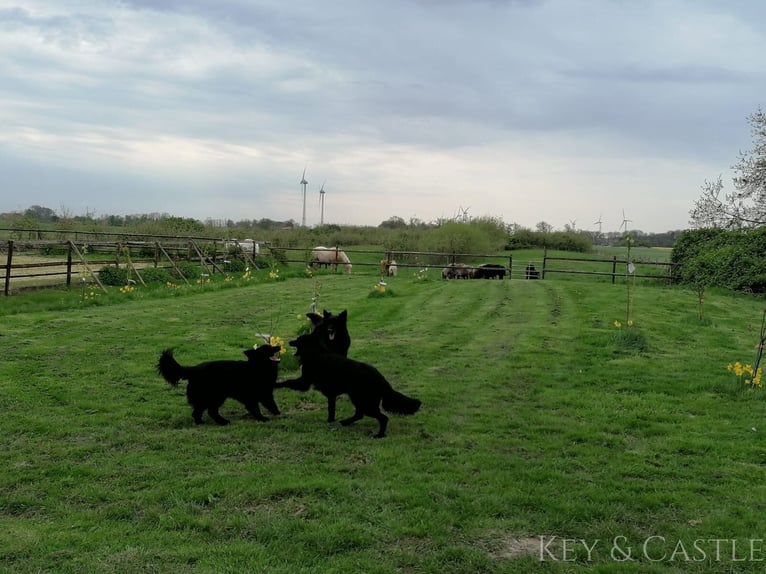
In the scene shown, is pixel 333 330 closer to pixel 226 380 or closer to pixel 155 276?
pixel 226 380

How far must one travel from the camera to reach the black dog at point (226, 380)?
579cm

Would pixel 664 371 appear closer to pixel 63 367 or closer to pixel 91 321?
pixel 63 367

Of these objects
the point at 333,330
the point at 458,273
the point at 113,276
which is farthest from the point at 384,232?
the point at 333,330

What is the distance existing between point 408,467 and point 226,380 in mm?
2217

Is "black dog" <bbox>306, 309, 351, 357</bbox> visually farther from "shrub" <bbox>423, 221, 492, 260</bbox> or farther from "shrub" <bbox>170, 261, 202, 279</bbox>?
"shrub" <bbox>423, 221, 492, 260</bbox>

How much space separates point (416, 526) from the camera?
3.67m

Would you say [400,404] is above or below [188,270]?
below

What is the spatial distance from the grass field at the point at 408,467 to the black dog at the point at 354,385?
0.24m

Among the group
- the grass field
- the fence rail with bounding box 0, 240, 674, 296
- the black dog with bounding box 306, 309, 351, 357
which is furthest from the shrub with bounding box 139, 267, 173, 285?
the black dog with bounding box 306, 309, 351, 357

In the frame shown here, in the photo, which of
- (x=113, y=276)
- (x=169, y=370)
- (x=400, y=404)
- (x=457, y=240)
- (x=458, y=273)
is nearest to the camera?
(x=400, y=404)

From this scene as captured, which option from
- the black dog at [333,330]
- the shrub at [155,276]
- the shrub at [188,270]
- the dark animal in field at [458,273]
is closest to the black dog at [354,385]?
the black dog at [333,330]

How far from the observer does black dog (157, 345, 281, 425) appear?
5.79 metres

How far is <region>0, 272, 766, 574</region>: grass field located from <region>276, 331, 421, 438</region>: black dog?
0.78 feet

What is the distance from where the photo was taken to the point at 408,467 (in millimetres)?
4723
